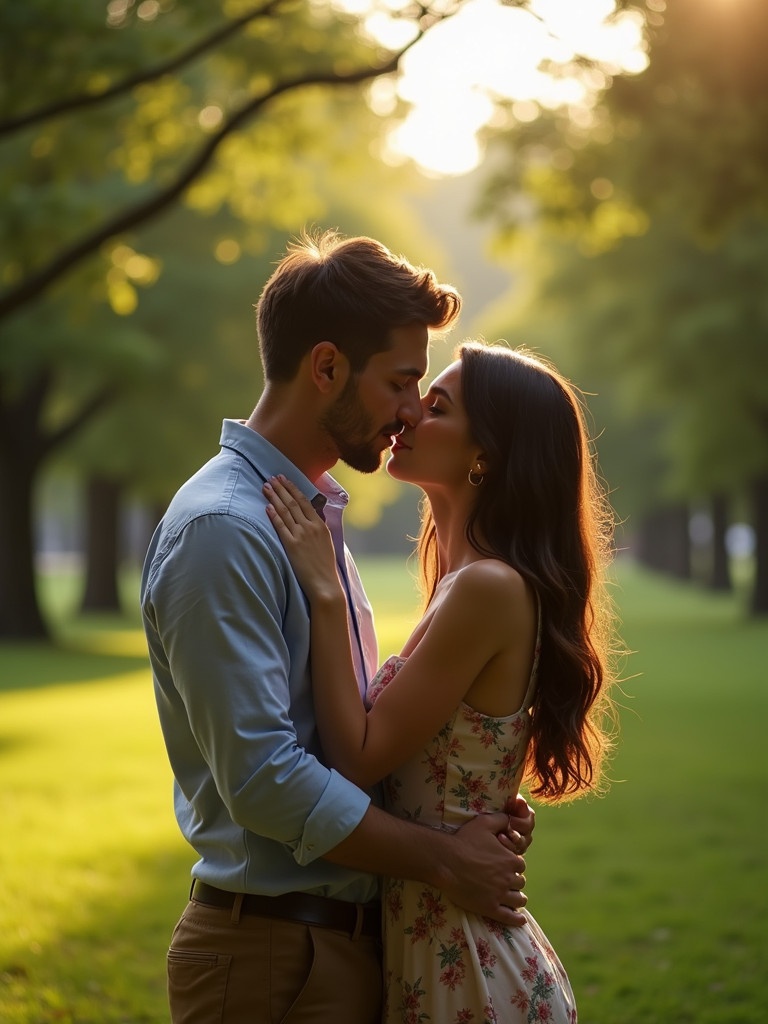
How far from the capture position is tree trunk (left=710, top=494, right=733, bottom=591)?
44.1 metres

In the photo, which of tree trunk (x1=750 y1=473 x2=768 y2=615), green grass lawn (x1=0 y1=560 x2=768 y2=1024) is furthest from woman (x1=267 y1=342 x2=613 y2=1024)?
tree trunk (x1=750 y1=473 x2=768 y2=615)

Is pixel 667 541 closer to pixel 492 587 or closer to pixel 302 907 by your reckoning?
pixel 492 587

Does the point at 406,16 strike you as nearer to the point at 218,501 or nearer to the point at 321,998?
the point at 218,501

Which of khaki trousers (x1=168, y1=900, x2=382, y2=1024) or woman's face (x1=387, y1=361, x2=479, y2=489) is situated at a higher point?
woman's face (x1=387, y1=361, x2=479, y2=489)

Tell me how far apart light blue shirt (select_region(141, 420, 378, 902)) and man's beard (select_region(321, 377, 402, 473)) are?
0.87 ft

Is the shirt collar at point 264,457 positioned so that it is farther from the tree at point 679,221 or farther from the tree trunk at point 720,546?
the tree trunk at point 720,546

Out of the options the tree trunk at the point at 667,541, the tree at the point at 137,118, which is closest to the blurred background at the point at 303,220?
the tree at the point at 137,118

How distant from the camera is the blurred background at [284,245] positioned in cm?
930

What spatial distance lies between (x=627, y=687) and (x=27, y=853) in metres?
12.5

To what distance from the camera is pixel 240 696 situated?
111 inches

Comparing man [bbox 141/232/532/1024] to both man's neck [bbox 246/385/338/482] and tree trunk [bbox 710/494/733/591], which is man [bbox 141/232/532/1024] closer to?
man's neck [bbox 246/385/338/482]

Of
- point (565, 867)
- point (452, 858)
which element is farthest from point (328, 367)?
point (565, 867)

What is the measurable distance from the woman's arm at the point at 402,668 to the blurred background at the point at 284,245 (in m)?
3.07

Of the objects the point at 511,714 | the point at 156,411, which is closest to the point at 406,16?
the point at 511,714
